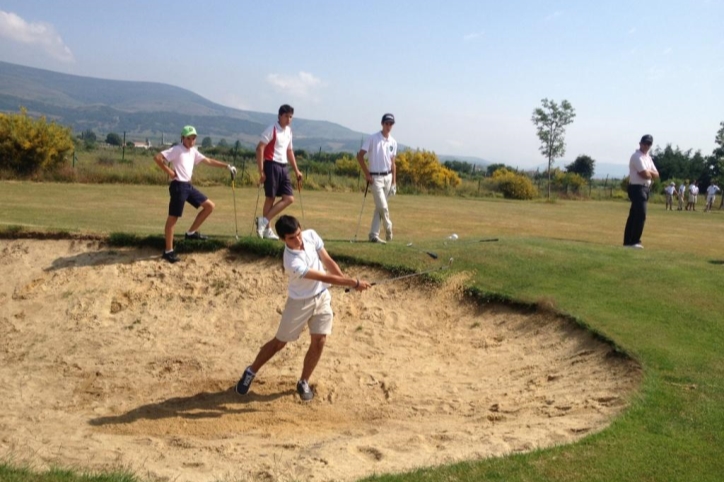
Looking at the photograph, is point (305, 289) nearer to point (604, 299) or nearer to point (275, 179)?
point (604, 299)

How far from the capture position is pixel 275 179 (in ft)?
41.5

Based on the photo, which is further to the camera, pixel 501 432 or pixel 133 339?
pixel 133 339

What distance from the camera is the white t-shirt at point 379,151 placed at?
13.3m

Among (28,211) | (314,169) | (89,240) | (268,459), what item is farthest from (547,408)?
(314,169)

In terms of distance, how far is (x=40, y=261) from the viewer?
12430 millimetres

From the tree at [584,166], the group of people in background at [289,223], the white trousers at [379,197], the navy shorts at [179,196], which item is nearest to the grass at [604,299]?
the white trousers at [379,197]

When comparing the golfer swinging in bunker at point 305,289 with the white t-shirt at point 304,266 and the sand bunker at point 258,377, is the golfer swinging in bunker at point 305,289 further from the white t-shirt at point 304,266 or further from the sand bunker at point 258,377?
the sand bunker at point 258,377

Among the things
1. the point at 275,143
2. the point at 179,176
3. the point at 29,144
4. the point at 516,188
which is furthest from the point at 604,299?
the point at 516,188

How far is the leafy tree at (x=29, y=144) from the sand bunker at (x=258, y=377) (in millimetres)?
23907

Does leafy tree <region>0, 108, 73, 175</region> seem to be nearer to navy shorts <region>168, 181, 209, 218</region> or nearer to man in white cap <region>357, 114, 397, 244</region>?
navy shorts <region>168, 181, 209, 218</region>

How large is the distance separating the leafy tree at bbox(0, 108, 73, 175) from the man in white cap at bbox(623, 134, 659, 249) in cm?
2917

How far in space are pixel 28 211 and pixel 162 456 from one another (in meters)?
13.1

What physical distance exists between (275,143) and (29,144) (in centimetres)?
2619

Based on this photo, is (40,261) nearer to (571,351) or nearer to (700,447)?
(571,351)
